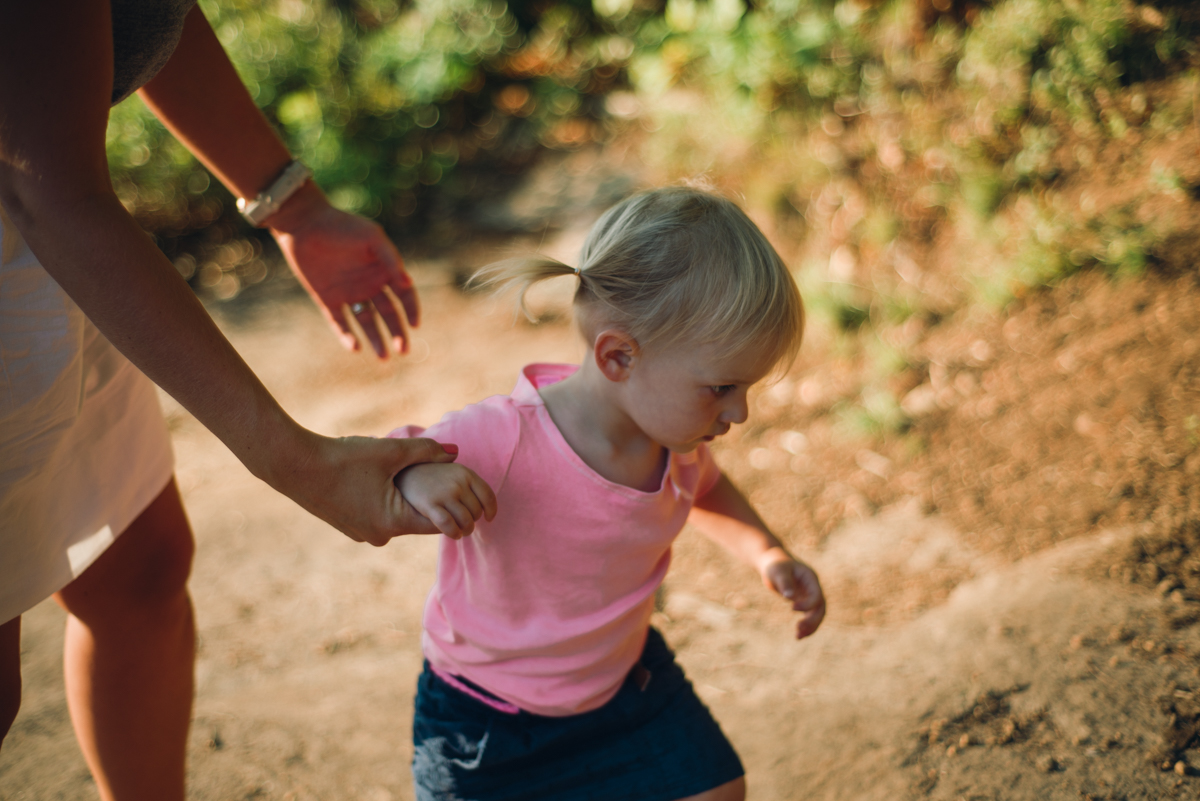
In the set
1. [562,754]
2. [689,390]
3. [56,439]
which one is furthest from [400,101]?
[562,754]

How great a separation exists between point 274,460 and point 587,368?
1.82 ft

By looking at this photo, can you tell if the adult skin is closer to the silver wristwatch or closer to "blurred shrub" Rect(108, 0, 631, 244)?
the silver wristwatch

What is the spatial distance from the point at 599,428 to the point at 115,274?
0.75m

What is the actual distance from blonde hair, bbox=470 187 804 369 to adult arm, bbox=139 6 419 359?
532 mm

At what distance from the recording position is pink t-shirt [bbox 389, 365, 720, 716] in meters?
1.34

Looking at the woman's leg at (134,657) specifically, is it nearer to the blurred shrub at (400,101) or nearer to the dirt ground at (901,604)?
the dirt ground at (901,604)

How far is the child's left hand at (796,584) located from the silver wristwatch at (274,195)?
1204 millimetres

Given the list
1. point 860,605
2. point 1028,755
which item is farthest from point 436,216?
point 1028,755

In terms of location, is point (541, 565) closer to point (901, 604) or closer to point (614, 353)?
point (614, 353)

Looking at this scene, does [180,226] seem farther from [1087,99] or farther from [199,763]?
[1087,99]

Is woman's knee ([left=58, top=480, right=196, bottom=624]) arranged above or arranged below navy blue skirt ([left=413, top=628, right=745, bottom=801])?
above

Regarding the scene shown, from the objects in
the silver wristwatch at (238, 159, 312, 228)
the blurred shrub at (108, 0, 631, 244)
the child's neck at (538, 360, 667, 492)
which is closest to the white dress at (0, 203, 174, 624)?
the silver wristwatch at (238, 159, 312, 228)

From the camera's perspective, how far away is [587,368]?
56.8 inches

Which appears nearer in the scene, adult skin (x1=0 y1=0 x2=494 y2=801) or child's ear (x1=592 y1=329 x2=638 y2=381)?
adult skin (x1=0 y1=0 x2=494 y2=801)
